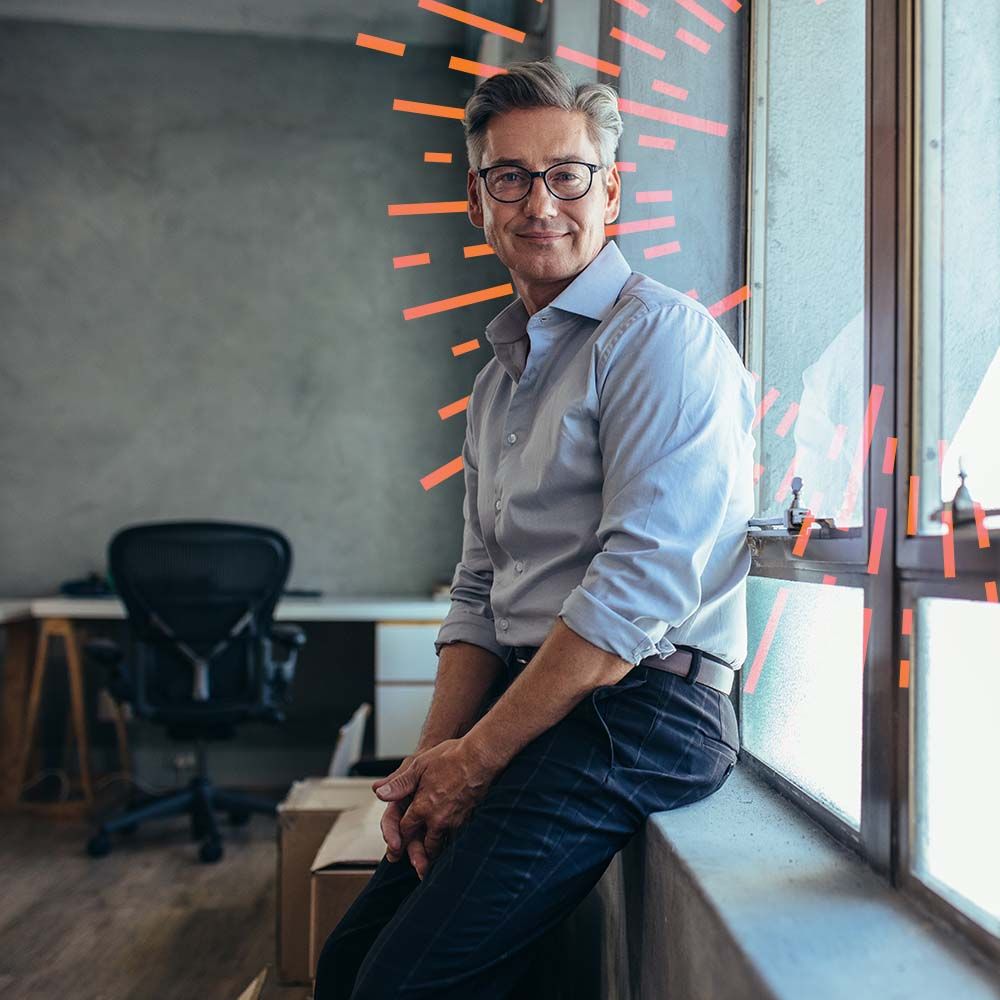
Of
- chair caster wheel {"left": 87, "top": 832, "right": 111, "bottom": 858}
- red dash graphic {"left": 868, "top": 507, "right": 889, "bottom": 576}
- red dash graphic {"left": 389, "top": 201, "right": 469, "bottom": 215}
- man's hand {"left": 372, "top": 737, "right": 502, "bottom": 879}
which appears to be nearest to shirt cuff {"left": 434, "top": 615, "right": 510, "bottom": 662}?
man's hand {"left": 372, "top": 737, "right": 502, "bottom": 879}

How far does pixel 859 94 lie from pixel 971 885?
86 cm

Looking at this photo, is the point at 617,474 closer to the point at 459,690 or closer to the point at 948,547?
the point at 948,547

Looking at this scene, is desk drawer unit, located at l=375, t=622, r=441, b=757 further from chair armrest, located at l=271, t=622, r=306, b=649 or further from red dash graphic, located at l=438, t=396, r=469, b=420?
red dash graphic, located at l=438, t=396, r=469, b=420

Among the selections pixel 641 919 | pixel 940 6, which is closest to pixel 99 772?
pixel 641 919

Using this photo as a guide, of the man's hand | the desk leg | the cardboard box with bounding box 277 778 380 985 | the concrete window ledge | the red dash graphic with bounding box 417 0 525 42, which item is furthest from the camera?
the desk leg

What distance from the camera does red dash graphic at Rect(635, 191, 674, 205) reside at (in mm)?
1765

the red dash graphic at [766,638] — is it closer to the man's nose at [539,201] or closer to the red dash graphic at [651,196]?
the man's nose at [539,201]

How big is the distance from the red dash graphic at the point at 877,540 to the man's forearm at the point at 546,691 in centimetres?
26

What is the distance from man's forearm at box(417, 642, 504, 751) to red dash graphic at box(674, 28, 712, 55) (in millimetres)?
1029

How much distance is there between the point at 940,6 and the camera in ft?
3.17

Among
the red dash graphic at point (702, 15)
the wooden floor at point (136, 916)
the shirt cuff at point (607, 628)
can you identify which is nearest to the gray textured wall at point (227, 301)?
the wooden floor at point (136, 916)

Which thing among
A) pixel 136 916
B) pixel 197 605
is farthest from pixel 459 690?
pixel 197 605

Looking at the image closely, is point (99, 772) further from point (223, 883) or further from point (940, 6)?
point (940, 6)

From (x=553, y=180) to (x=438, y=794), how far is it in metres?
0.73
